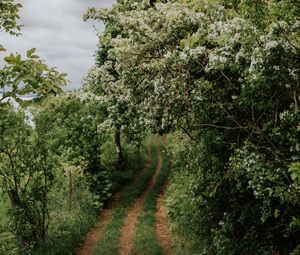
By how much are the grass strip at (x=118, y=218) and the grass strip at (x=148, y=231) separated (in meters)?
0.94

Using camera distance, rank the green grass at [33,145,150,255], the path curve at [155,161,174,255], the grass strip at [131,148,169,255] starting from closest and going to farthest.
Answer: the green grass at [33,145,150,255] < the grass strip at [131,148,169,255] < the path curve at [155,161,174,255]

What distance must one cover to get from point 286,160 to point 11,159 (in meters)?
11.2

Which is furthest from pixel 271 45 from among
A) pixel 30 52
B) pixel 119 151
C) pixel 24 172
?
pixel 119 151

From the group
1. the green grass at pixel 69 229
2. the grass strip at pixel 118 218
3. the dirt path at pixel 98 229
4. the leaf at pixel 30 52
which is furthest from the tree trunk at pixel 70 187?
the leaf at pixel 30 52

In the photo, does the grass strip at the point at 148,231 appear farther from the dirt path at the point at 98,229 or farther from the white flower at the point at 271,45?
the white flower at the point at 271,45

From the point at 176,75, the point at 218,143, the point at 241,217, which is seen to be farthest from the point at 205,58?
the point at 241,217

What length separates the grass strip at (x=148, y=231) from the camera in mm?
19422

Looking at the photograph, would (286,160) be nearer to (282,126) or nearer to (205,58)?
(282,126)

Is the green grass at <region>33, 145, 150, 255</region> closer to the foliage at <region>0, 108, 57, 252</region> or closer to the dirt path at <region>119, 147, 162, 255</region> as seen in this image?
the foliage at <region>0, 108, 57, 252</region>

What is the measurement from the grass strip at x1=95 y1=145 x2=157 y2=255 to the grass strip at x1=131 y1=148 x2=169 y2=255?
3.09 ft

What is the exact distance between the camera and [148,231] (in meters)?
22.3

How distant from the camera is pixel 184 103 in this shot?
33.8 feet

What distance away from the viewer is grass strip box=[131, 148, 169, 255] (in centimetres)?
1942

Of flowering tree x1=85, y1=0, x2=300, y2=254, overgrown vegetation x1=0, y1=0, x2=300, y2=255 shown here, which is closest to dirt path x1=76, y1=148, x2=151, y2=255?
overgrown vegetation x1=0, y1=0, x2=300, y2=255
